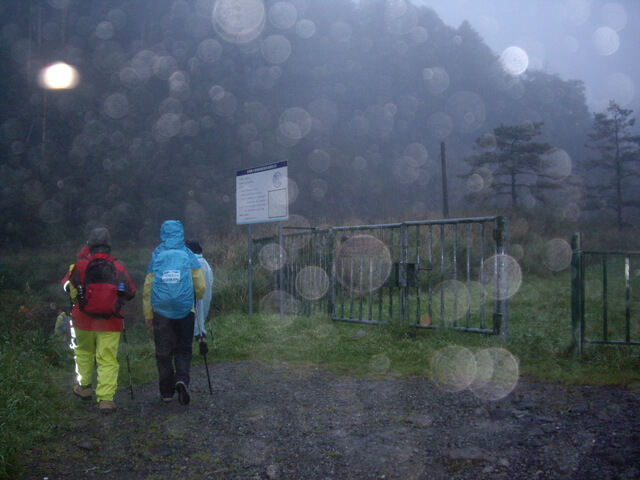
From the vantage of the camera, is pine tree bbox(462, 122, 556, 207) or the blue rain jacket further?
pine tree bbox(462, 122, 556, 207)

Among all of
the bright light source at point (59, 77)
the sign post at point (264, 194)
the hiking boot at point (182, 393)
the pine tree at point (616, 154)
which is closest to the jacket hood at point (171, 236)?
the hiking boot at point (182, 393)

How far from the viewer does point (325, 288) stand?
10.1m

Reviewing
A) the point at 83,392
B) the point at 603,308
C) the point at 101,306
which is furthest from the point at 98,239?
the point at 603,308

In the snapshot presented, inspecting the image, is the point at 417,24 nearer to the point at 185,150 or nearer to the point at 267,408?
the point at 185,150

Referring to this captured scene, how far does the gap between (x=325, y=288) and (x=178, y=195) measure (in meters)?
39.1

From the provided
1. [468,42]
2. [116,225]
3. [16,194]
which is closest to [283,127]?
[116,225]

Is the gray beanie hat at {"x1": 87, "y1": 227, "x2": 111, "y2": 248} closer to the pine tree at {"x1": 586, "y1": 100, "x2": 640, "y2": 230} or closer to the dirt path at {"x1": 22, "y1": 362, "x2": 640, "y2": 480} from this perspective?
the dirt path at {"x1": 22, "y1": 362, "x2": 640, "y2": 480}

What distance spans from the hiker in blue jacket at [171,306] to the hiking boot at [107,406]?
0.50m

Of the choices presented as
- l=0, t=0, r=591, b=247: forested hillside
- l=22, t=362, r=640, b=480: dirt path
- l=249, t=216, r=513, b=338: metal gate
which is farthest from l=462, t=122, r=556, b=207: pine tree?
l=22, t=362, r=640, b=480: dirt path

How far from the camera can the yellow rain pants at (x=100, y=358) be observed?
530 centimetres

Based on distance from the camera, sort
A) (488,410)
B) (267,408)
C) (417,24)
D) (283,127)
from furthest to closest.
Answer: (417,24), (283,127), (267,408), (488,410)

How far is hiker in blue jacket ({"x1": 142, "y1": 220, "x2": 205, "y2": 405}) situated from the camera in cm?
534

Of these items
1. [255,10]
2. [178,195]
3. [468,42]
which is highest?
[468,42]

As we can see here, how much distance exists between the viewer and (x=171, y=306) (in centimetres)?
535
